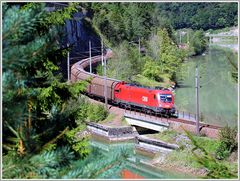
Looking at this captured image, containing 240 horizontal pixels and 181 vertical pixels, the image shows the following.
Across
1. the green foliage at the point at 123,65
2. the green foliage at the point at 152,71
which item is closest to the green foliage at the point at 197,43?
the green foliage at the point at 152,71

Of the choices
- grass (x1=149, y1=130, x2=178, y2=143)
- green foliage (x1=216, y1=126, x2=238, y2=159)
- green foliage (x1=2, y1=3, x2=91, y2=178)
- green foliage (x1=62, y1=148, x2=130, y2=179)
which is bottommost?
grass (x1=149, y1=130, x2=178, y2=143)

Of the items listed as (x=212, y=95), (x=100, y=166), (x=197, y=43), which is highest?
(x=100, y=166)

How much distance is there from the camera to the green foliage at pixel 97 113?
2470 centimetres

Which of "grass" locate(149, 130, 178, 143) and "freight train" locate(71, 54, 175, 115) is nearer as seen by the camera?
"grass" locate(149, 130, 178, 143)

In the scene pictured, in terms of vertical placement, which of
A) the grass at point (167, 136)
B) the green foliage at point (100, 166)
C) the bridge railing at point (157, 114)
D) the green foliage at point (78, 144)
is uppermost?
the green foliage at point (100, 166)

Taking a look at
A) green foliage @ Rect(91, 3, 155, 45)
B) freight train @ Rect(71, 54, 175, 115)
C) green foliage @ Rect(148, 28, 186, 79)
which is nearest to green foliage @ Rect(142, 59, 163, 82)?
green foliage @ Rect(148, 28, 186, 79)

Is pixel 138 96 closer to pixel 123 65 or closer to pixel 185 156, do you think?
pixel 185 156

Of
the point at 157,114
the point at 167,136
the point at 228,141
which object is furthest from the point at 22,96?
the point at 157,114

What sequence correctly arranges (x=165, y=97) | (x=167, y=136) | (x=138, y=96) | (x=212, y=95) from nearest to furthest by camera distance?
(x=167, y=136) → (x=165, y=97) → (x=138, y=96) → (x=212, y=95)

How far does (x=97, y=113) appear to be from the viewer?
81.1ft

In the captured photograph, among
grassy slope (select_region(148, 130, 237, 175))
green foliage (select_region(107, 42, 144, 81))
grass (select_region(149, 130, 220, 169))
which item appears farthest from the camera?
green foliage (select_region(107, 42, 144, 81))

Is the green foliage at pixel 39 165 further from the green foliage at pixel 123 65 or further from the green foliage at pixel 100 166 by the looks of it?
the green foliage at pixel 123 65

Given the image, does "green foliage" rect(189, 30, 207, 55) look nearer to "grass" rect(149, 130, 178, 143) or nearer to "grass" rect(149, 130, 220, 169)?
"grass" rect(149, 130, 178, 143)

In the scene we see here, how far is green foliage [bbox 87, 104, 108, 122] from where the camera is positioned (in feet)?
81.0
